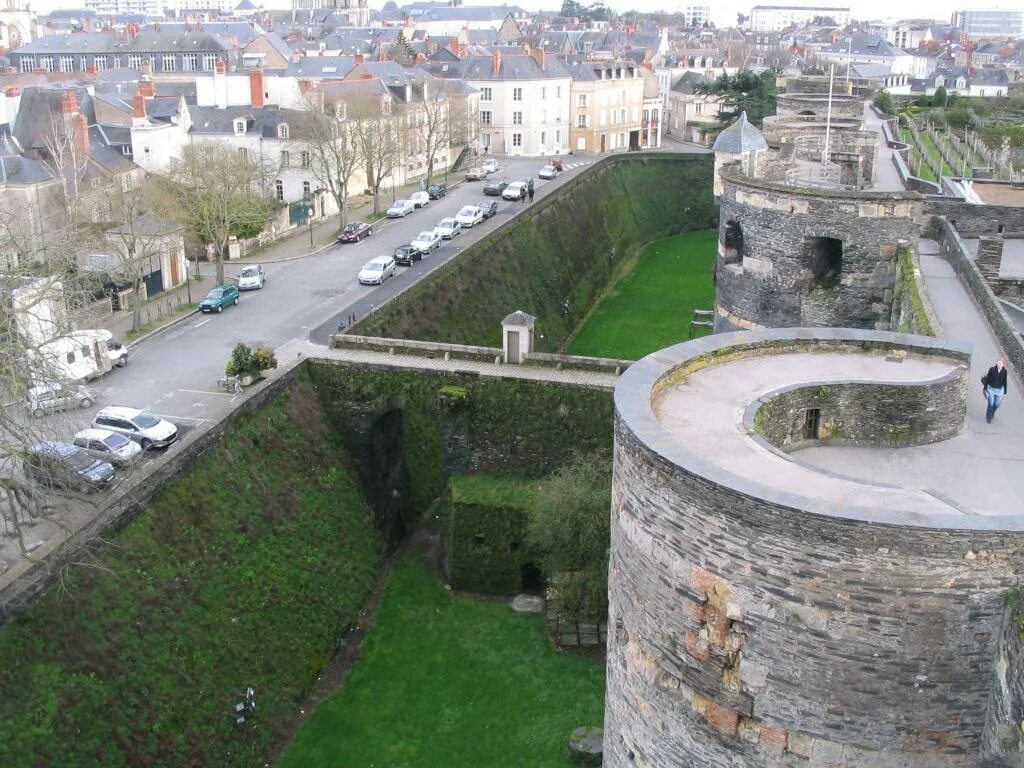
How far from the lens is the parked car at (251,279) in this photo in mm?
40969

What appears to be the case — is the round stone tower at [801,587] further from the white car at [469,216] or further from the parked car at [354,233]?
the white car at [469,216]

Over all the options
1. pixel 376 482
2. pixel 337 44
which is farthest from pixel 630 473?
pixel 337 44

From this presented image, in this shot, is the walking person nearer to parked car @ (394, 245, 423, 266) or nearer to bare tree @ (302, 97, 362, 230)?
→ parked car @ (394, 245, 423, 266)

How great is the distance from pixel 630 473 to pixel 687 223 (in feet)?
188

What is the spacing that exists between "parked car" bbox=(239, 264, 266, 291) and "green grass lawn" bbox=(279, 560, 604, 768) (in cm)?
1777

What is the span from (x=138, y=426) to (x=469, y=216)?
28827 millimetres

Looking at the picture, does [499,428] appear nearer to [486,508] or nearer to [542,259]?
[486,508]

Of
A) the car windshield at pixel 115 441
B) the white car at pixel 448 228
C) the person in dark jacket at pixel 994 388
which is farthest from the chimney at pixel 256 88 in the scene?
the person in dark jacket at pixel 994 388

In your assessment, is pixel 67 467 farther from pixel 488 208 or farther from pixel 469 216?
pixel 488 208

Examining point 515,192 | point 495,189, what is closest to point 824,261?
point 515,192

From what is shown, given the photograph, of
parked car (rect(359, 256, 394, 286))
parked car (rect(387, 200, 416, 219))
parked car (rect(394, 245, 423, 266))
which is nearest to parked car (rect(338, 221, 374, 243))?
parked car (rect(387, 200, 416, 219))

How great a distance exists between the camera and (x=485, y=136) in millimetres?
80688

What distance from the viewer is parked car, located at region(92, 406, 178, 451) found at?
25.8 metres

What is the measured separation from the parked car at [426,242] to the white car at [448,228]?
1.13 feet
